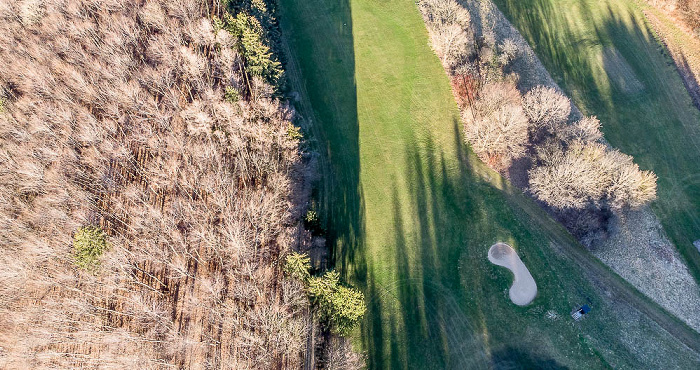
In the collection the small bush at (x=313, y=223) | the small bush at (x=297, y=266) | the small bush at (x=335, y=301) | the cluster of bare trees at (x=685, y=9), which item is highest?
the cluster of bare trees at (x=685, y=9)

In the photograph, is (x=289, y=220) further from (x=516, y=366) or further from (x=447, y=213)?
(x=516, y=366)

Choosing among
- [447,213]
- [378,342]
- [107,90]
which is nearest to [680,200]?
[447,213]

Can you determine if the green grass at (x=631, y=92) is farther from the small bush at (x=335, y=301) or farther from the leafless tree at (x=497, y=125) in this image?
the small bush at (x=335, y=301)

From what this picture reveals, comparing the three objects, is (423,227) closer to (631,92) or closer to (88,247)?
(88,247)

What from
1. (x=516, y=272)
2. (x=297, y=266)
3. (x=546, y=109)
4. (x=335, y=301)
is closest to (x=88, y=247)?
(x=297, y=266)

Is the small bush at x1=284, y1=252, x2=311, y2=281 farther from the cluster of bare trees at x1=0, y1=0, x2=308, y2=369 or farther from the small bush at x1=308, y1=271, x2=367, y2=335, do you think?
the cluster of bare trees at x1=0, y1=0, x2=308, y2=369

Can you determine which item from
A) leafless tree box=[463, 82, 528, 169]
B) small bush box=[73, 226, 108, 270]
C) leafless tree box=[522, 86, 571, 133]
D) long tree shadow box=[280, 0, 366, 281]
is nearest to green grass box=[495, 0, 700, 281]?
leafless tree box=[522, 86, 571, 133]

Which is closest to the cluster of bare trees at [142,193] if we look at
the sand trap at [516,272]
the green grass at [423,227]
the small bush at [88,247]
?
the small bush at [88,247]
